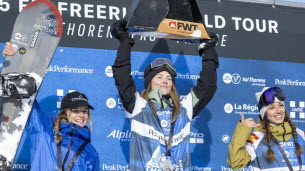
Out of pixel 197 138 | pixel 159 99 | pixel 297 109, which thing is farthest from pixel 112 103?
pixel 297 109

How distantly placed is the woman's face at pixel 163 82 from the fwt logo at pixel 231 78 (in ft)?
4.77

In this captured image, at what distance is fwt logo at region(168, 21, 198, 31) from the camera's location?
4828 millimetres

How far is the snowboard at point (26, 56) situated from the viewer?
4.61 meters

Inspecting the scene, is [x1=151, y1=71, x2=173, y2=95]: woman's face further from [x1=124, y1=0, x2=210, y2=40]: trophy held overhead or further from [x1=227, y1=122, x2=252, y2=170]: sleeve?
[x1=227, y1=122, x2=252, y2=170]: sleeve

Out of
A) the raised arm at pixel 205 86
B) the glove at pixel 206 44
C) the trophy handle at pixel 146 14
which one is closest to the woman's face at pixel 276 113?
the raised arm at pixel 205 86

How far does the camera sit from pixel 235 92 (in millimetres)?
6074

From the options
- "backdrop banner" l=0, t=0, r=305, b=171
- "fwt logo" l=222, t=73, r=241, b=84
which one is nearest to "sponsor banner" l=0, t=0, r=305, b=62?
"backdrop banner" l=0, t=0, r=305, b=171

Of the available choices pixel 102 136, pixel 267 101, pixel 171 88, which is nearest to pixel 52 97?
pixel 102 136

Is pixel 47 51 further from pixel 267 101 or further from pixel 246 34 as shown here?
pixel 246 34

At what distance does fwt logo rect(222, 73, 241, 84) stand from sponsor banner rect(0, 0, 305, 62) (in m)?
0.22

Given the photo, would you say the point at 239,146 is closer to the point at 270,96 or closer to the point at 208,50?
the point at 270,96

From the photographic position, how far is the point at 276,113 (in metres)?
4.91

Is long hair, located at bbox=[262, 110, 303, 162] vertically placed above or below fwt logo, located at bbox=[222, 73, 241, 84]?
below

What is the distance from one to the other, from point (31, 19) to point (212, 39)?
1604 millimetres
